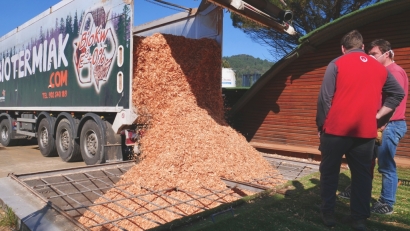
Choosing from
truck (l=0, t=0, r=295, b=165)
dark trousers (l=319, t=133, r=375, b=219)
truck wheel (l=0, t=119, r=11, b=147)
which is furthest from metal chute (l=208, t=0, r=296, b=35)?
truck wheel (l=0, t=119, r=11, b=147)

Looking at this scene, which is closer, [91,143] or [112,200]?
[112,200]

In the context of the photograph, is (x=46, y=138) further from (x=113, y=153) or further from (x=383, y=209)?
(x=383, y=209)

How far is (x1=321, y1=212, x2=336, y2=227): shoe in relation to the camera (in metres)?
3.39

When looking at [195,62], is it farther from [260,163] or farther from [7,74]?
[7,74]

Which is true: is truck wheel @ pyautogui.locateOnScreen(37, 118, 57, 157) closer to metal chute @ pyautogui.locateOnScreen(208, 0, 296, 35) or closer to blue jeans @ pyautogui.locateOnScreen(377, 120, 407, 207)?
metal chute @ pyautogui.locateOnScreen(208, 0, 296, 35)

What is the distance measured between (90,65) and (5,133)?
748 cm

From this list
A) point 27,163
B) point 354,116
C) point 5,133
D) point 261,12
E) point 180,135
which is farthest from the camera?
point 5,133

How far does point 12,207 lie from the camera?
432 centimetres

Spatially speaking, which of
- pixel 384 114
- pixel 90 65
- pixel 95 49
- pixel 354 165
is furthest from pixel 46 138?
pixel 384 114

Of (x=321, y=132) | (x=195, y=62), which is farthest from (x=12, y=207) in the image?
(x=195, y=62)

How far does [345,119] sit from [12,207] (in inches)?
158

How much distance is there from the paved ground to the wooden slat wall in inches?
187

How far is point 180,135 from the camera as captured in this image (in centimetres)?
626

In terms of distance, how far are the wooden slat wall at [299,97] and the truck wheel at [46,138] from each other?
5.23 metres
